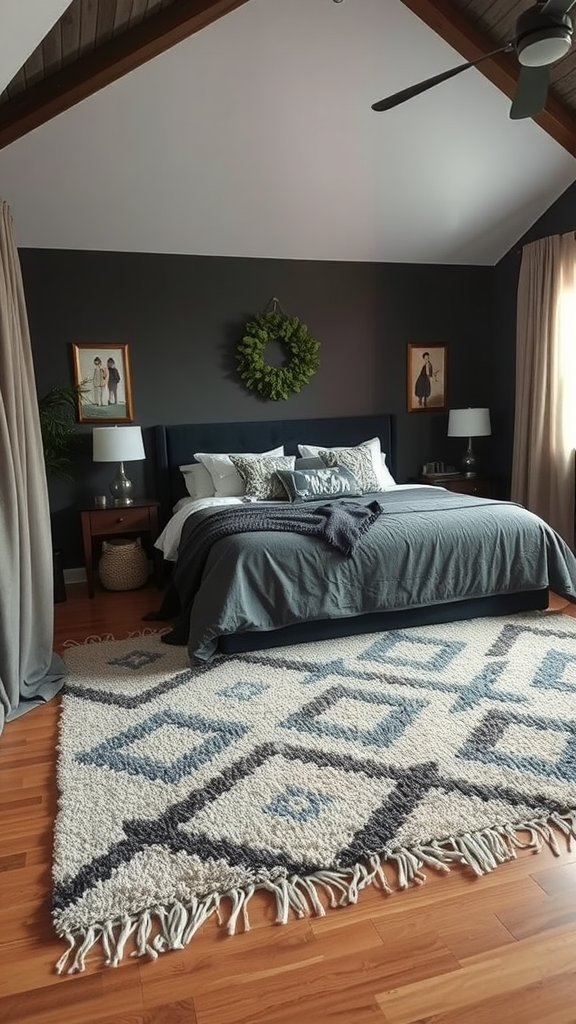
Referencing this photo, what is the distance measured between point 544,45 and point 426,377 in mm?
3678

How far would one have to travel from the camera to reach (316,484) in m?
4.51

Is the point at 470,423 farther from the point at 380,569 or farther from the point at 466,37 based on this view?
the point at 466,37

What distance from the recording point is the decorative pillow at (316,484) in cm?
446

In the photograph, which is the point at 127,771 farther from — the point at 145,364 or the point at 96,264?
the point at 96,264

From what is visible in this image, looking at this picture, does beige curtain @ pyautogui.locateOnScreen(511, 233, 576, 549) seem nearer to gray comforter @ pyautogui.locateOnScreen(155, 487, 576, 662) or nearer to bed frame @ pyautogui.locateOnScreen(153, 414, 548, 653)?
bed frame @ pyautogui.locateOnScreen(153, 414, 548, 653)

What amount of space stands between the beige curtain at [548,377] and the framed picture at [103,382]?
3.21 meters

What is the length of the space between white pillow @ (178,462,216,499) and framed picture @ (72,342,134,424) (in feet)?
2.06

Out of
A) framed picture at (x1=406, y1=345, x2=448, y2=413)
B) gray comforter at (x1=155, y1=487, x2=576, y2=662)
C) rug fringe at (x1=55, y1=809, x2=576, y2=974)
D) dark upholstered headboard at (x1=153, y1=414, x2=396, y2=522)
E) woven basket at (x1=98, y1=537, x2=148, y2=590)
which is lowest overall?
rug fringe at (x1=55, y1=809, x2=576, y2=974)

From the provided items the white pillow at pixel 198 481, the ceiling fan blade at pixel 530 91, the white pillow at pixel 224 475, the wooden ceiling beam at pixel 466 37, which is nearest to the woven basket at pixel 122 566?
the white pillow at pixel 198 481

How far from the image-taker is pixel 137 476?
5207 millimetres

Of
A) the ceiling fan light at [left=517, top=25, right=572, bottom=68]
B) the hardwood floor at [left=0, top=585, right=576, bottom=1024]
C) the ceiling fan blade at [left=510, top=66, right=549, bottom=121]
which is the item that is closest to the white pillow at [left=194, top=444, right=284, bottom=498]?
the ceiling fan blade at [left=510, top=66, right=549, bottom=121]

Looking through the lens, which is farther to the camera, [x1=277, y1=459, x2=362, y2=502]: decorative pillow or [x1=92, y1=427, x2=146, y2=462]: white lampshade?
[x1=92, y1=427, x2=146, y2=462]: white lampshade

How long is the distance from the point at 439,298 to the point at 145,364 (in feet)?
8.69

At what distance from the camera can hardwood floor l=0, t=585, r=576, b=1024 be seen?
4.89 feet
